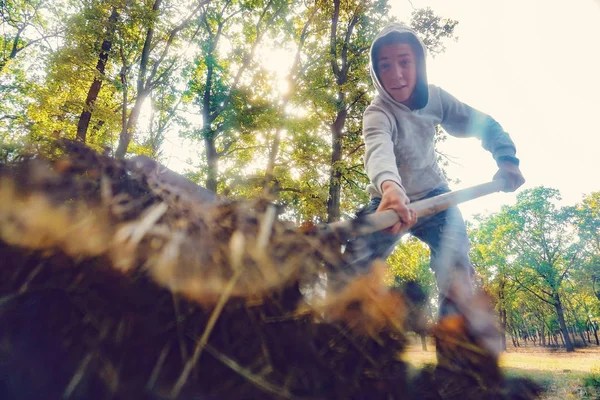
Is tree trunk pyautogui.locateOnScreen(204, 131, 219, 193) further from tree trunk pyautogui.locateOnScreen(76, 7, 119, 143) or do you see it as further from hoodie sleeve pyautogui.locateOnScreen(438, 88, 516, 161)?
hoodie sleeve pyautogui.locateOnScreen(438, 88, 516, 161)

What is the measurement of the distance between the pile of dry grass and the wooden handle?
0.27 m

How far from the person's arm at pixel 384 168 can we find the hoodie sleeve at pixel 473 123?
0.89m

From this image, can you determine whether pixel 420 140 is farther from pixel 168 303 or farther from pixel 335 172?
pixel 335 172

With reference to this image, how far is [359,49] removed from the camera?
12.8 m

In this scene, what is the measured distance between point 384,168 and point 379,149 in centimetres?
27

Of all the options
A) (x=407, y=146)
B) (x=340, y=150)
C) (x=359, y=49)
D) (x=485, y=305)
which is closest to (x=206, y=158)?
(x=340, y=150)

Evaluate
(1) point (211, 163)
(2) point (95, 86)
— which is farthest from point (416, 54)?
(2) point (95, 86)

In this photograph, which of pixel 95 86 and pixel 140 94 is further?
pixel 95 86

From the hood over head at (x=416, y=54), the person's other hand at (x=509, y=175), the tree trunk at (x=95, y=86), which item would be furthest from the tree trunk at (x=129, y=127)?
the person's other hand at (x=509, y=175)

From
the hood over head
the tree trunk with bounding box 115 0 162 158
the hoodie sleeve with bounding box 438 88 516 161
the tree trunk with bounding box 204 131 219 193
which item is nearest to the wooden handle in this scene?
the hoodie sleeve with bounding box 438 88 516 161

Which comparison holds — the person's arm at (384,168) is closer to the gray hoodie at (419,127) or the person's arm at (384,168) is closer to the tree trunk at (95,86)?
the gray hoodie at (419,127)

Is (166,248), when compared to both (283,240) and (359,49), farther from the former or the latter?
(359,49)

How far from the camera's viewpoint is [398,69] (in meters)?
2.78

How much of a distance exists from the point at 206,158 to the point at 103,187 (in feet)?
47.1
